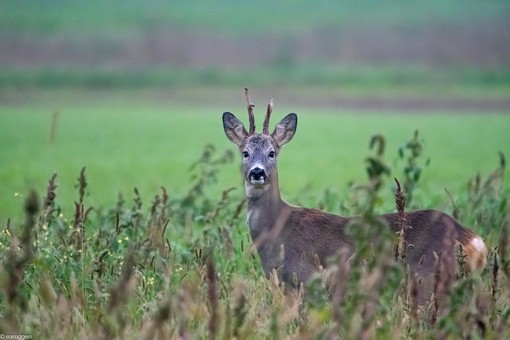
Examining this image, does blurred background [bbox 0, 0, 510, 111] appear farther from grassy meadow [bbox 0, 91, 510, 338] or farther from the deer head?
the deer head

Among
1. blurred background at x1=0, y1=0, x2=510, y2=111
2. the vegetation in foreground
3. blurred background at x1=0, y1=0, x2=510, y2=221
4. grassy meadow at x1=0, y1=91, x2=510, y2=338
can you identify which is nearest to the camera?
the vegetation in foreground

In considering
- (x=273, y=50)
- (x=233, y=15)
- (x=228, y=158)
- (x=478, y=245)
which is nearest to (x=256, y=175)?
(x=478, y=245)

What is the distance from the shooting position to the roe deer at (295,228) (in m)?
8.77

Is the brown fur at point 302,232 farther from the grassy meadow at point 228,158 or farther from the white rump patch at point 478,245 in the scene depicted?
the grassy meadow at point 228,158

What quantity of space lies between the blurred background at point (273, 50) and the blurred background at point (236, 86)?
0.39 ft

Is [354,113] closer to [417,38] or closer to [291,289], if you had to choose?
[417,38]

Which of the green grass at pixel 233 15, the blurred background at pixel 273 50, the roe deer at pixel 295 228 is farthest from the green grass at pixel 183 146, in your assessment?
the green grass at pixel 233 15

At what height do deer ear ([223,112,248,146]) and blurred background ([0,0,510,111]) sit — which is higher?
blurred background ([0,0,510,111])

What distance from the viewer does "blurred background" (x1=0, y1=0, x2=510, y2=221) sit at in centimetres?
2392

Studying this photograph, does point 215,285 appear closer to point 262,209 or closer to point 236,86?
point 262,209

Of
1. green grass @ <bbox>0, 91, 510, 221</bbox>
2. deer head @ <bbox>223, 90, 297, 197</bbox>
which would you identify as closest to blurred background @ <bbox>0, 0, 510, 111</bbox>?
green grass @ <bbox>0, 91, 510, 221</bbox>

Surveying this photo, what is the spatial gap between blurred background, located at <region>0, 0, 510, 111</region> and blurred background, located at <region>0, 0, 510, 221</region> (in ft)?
0.39

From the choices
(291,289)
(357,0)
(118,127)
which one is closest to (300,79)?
(118,127)

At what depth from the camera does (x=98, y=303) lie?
7602 mm
